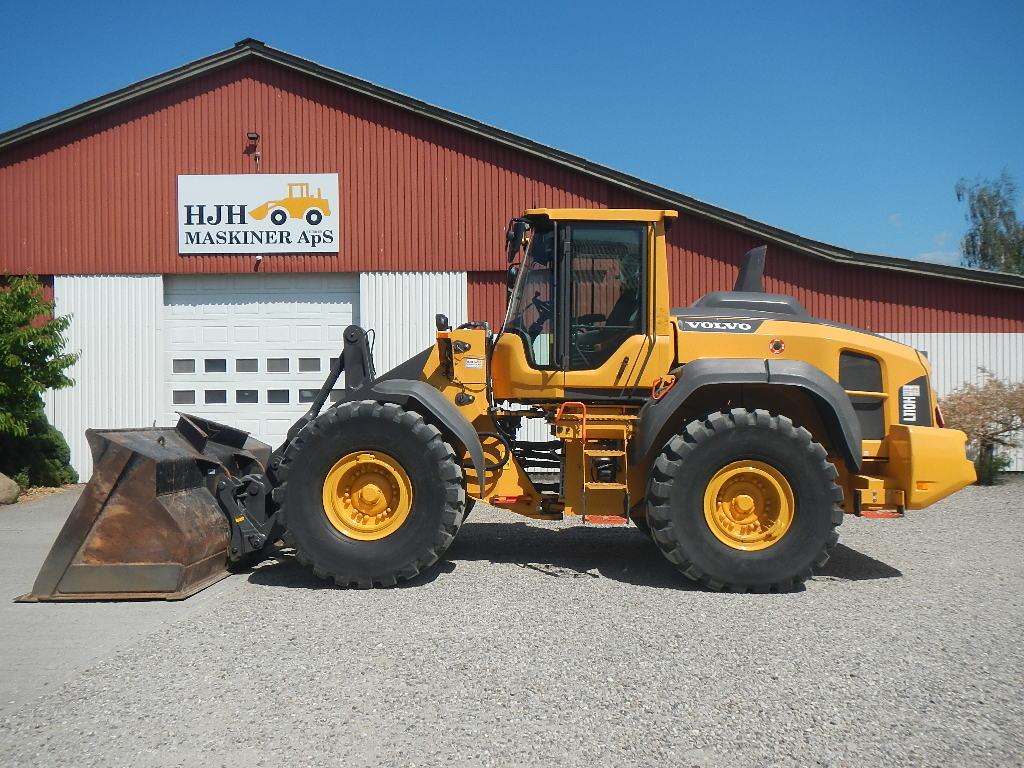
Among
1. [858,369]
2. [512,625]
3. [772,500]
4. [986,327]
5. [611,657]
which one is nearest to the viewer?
[611,657]

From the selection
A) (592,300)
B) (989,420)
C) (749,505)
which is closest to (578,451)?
(592,300)

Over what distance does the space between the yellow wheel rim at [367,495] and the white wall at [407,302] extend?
23.1 feet

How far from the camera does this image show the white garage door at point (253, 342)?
13.4 m

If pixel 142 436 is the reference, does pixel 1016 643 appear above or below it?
below

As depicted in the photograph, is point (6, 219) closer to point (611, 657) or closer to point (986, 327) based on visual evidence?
point (611, 657)

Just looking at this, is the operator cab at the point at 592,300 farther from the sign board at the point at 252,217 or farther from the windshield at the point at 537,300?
the sign board at the point at 252,217

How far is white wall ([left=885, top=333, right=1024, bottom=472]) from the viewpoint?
526 inches

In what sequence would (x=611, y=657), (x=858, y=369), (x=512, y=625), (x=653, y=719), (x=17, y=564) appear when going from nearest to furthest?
1. (x=653, y=719)
2. (x=611, y=657)
3. (x=512, y=625)
4. (x=858, y=369)
5. (x=17, y=564)

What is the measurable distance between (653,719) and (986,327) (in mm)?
12140

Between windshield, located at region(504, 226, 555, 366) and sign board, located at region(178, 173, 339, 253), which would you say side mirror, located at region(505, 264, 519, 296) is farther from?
sign board, located at region(178, 173, 339, 253)

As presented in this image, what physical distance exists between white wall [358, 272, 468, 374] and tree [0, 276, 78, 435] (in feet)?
15.0

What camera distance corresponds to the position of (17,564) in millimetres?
7527

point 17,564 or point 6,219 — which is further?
point 6,219

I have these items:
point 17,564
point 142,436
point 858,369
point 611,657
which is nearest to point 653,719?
point 611,657
